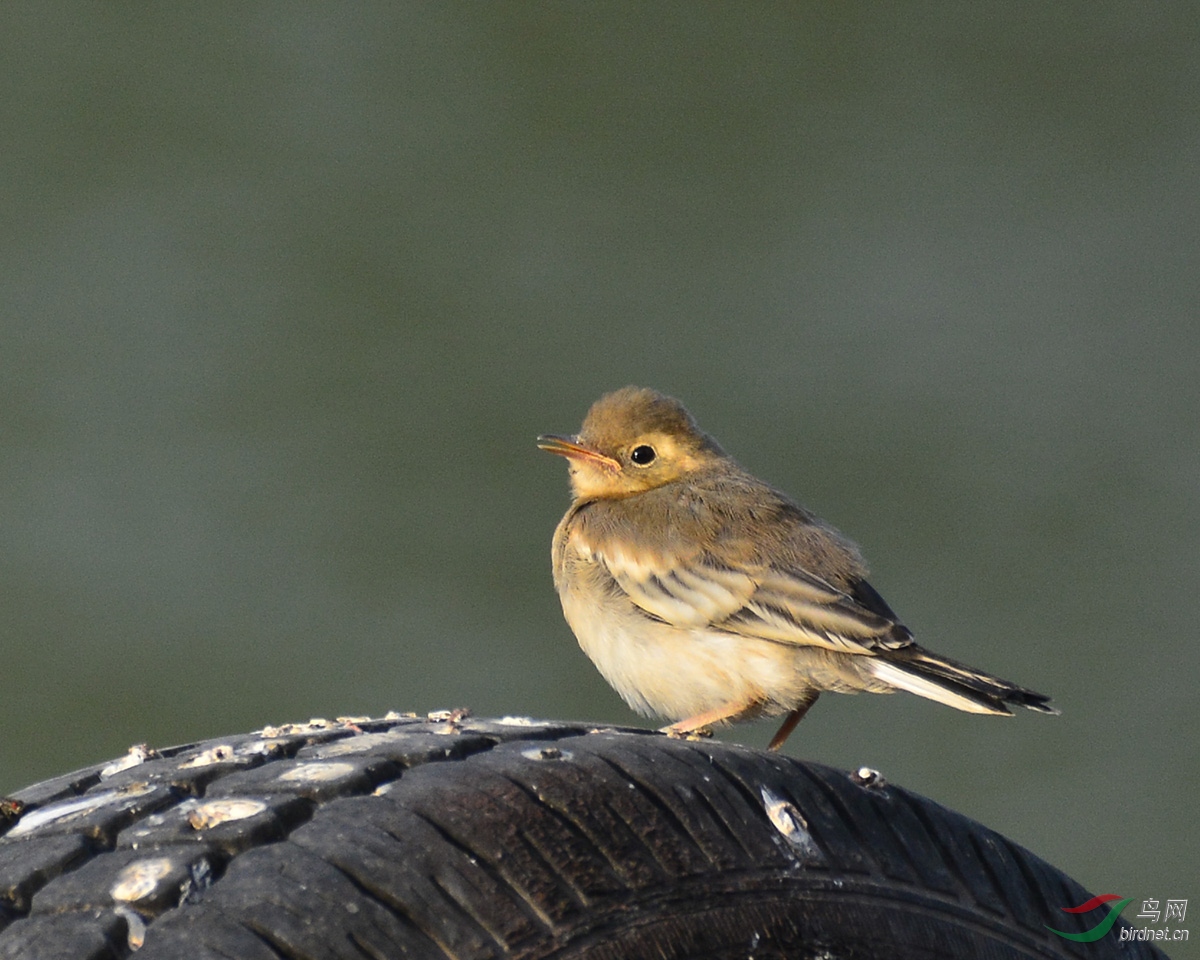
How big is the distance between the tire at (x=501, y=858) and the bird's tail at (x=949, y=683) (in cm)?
101

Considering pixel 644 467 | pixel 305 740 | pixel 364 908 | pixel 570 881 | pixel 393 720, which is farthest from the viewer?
pixel 644 467

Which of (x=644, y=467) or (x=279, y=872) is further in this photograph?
(x=644, y=467)

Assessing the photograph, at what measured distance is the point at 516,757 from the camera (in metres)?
3.02

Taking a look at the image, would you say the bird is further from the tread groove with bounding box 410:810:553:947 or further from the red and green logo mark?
the tread groove with bounding box 410:810:553:947

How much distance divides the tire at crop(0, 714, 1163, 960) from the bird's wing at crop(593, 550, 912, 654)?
1374 millimetres

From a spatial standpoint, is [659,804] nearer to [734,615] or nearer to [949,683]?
[949,683]

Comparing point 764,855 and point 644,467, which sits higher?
point 644,467

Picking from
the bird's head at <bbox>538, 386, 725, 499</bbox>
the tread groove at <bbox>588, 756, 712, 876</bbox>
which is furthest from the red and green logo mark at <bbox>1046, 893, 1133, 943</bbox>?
the bird's head at <bbox>538, 386, 725, 499</bbox>

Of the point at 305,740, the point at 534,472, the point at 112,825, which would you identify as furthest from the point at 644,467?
the point at 534,472

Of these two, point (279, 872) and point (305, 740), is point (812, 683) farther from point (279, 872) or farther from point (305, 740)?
point (279, 872)

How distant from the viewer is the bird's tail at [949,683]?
4.50 m

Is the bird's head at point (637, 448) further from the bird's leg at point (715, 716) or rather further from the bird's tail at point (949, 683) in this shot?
the bird's tail at point (949, 683)

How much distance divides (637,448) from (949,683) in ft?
6.13

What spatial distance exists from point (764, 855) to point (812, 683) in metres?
2.05
